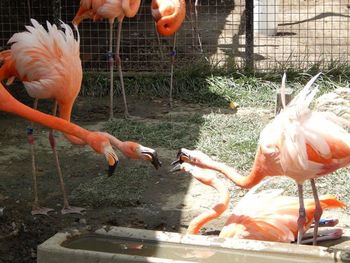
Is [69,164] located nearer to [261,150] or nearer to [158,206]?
[158,206]

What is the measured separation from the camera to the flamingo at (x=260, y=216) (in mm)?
4012

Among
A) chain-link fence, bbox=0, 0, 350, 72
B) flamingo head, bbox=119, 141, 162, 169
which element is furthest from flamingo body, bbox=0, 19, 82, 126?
chain-link fence, bbox=0, 0, 350, 72

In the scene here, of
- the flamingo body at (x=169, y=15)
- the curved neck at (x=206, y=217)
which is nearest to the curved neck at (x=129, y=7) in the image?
the flamingo body at (x=169, y=15)

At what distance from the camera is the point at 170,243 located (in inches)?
147

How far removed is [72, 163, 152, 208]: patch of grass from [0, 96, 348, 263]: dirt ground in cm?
2

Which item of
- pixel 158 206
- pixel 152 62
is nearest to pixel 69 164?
pixel 158 206

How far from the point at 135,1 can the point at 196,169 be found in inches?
121

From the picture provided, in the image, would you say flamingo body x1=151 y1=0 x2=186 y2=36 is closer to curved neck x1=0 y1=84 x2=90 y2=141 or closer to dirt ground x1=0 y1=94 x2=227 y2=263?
dirt ground x1=0 y1=94 x2=227 y2=263

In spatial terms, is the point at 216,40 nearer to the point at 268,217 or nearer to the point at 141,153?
the point at 141,153

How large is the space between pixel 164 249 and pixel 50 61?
5.95 feet

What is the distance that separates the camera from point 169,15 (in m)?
7.29

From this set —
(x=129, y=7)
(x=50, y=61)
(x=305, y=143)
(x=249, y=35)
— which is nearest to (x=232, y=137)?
(x=129, y=7)

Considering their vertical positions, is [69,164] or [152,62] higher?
[152,62]

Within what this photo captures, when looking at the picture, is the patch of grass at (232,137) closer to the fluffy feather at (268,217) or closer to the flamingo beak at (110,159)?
the fluffy feather at (268,217)
